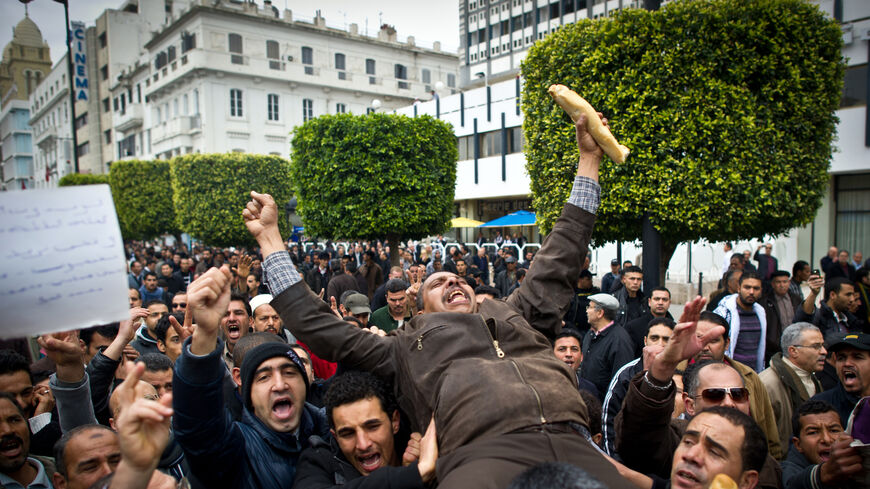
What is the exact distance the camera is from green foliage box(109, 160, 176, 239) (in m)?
28.1

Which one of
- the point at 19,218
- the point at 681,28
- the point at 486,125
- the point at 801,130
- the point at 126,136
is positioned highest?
the point at 126,136

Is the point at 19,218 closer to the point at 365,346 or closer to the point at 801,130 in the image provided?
the point at 365,346

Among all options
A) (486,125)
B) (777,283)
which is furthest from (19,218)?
(486,125)

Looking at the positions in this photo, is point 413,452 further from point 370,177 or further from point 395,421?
point 370,177

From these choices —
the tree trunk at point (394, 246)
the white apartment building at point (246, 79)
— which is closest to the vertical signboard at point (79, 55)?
the white apartment building at point (246, 79)

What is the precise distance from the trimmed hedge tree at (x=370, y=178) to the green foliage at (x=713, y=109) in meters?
5.05

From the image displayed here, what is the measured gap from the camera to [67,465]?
7.78 feet

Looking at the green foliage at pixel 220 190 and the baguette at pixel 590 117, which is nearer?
the baguette at pixel 590 117

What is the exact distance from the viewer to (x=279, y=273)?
8.93 ft

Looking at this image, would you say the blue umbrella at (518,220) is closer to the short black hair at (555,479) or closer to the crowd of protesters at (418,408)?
the crowd of protesters at (418,408)

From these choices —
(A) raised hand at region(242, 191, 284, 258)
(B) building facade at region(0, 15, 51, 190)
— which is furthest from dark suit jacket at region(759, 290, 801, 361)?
(B) building facade at region(0, 15, 51, 190)

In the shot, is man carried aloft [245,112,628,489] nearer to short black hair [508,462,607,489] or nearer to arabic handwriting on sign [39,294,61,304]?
short black hair [508,462,607,489]

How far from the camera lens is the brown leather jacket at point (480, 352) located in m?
2.25

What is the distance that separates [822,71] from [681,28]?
2.39 metres
